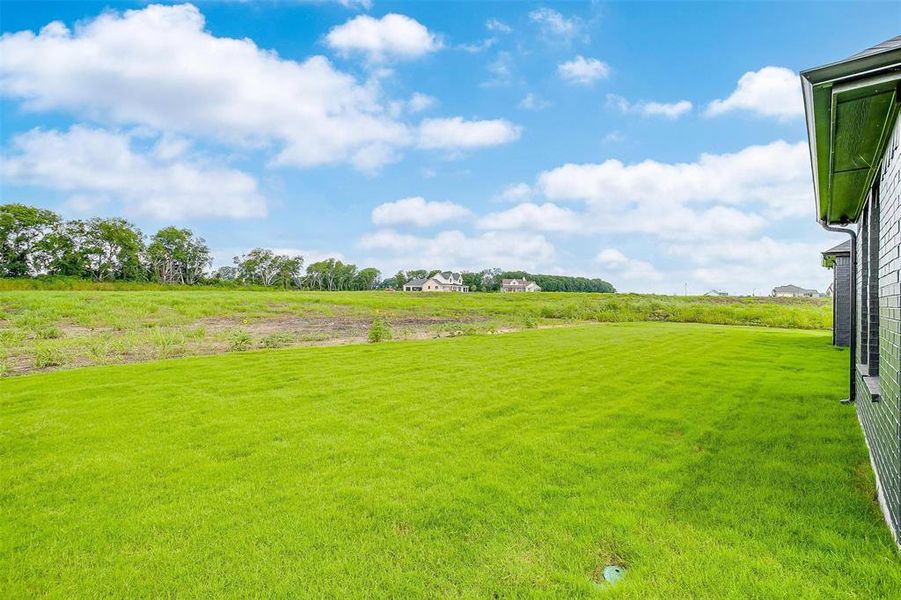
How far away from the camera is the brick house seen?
6.84ft

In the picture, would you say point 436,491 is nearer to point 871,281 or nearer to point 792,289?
point 871,281

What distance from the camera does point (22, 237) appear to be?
48.4 m

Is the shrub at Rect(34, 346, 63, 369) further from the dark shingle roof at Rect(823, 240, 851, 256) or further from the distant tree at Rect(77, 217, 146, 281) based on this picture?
the distant tree at Rect(77, 217, 146, 281)

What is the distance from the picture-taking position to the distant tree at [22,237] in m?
46.6

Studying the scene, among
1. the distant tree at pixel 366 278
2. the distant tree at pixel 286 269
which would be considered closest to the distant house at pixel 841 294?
the distant tree at pixel 286 269

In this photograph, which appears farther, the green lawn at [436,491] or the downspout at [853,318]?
the downspout at [853,318]

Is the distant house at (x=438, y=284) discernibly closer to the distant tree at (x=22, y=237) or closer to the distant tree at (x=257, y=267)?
the distant tree at (x=257, y=267)

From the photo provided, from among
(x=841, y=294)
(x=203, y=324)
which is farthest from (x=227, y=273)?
(x=841, y=294)

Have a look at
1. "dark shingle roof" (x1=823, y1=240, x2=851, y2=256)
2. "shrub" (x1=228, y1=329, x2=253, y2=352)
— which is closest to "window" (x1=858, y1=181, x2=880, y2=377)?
"dark shingle roof" (x1=823, y1=240, x2=851, y2=256)

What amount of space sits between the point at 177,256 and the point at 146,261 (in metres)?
4.51

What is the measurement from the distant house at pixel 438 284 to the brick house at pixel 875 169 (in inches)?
3066

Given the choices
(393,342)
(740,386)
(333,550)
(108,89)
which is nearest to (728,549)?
(333,550)

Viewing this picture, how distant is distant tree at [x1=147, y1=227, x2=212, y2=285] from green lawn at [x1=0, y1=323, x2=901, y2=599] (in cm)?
6906

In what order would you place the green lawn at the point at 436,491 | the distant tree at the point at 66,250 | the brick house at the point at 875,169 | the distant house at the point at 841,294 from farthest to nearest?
the distant tree at the point at 66,250
the distant house at the point at 841,294
the green lawn at the point at 436,491
the brick house at the point at 875,169
